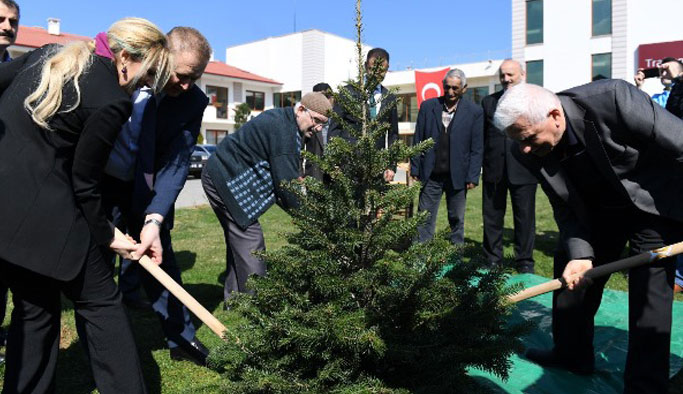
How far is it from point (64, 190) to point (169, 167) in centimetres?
126

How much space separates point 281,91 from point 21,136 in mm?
50952

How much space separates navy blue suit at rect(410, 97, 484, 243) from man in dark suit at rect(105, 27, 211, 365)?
123 inches

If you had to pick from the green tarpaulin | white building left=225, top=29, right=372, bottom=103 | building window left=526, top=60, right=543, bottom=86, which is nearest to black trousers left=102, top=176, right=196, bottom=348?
the green tarpaulin

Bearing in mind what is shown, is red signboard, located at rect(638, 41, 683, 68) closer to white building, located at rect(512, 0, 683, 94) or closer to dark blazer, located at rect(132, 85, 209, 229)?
white building, located at rect(512, 0, 683, 94)

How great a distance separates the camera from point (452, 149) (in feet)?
20.2

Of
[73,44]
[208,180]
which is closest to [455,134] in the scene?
[208,180]

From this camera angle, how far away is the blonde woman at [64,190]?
2209mm

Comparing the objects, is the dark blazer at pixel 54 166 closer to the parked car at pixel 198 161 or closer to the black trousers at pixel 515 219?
the black trousers at pixel 515 219

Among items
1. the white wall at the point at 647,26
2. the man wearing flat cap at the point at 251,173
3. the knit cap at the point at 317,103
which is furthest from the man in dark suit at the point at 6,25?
the white wall at the point at 647,26

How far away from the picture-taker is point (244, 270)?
3.87 metres

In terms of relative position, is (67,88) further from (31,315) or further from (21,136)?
(31,315)

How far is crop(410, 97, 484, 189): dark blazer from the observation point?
6.17m

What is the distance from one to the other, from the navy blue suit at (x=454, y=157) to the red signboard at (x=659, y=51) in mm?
27868

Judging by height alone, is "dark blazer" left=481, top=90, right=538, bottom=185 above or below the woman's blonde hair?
below
